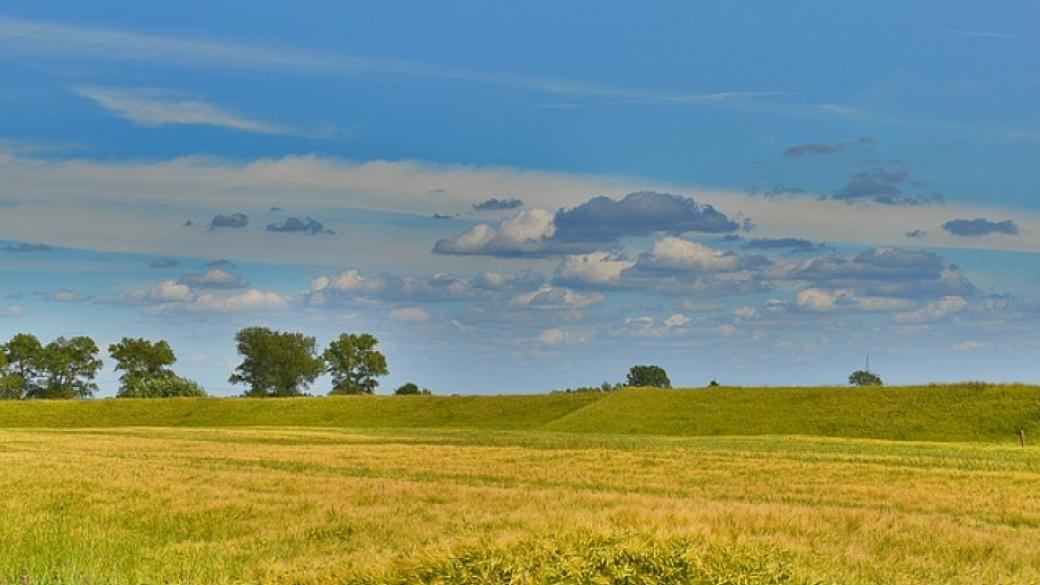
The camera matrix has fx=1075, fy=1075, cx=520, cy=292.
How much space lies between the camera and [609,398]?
101875mm

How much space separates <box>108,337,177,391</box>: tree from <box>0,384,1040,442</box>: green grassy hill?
3671cm

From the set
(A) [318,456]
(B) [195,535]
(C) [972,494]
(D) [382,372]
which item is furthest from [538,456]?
(D) [382,372]

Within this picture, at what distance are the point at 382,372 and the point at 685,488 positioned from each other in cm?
14247

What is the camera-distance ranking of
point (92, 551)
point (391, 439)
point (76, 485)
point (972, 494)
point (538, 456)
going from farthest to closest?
point (391, 439) → point (538, 456) → point (972, 494) → point (76, 485) → point (92, 551)

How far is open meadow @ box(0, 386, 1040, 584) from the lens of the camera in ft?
38.8

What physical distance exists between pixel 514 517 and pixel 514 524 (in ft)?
3.46

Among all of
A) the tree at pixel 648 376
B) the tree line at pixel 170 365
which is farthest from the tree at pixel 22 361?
the tree at pixel 648 376

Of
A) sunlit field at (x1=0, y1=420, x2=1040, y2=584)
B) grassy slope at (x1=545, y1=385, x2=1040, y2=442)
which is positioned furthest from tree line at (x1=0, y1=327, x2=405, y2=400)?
sunlit field at (x1=0, y1=420, x2=1040, y2=584)

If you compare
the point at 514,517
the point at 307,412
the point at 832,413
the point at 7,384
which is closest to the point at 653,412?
the point at 832,413

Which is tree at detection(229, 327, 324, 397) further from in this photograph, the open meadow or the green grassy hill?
the open meadow

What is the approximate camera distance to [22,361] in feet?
529

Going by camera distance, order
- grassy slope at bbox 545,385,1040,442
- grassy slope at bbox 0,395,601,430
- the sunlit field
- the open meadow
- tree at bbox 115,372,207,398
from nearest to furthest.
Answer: the sunlit field → the open meadow → grassy slope at bbox 545,385,1040,442 → grassy slope at bbox 0,395,601,430 → tree at bbox 115,372,207,398

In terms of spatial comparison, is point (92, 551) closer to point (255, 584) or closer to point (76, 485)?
point (255, 584)

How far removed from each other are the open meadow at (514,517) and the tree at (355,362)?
11581 cm
